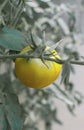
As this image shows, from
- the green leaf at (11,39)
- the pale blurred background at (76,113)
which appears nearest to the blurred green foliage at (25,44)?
the green leaf at (11,39)

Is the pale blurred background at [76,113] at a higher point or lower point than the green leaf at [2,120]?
lower

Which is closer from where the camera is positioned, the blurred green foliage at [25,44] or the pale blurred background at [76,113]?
the blurred green foliage at [25,44]

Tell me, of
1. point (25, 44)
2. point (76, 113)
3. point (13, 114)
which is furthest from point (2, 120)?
point (76, 113)

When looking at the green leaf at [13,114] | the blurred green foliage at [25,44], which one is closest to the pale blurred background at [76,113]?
the blurred green foliage at [25,44]

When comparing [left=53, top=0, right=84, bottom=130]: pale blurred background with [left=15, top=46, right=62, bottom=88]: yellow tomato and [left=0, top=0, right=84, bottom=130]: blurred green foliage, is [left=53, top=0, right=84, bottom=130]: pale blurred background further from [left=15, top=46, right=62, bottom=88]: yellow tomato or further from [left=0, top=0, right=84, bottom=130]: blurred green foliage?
[left=15, top=46, right=62, bottom=88]: yellow tomato

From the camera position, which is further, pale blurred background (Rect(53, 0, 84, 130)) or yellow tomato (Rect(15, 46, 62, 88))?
pale blurred background (Rect(53, 0, 84, 130))

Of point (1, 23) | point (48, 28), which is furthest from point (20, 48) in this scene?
point (48, 28)

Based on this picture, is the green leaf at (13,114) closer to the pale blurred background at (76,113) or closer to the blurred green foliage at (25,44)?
the blurred green foliage at (25,44)

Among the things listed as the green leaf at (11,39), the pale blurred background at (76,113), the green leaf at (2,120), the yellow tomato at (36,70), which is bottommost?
the pale blurred background at (76,113)

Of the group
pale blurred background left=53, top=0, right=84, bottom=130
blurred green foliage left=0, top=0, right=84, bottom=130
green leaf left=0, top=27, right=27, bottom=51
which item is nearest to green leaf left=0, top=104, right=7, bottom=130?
blurred green foliage left=0, top=0, right=84, bottom=130
